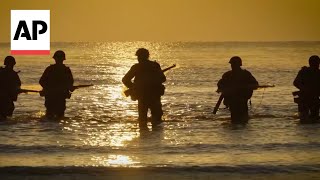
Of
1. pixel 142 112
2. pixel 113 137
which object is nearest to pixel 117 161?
pixel 113 137

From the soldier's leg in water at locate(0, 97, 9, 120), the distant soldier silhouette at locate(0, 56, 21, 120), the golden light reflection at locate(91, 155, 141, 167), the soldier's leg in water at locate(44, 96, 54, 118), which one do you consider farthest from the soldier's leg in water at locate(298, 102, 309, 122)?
the soldier's leg in water at locate(0, 97, 9, 120)

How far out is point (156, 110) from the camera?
59.2 ft

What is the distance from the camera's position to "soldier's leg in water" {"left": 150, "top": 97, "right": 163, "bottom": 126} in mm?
17641

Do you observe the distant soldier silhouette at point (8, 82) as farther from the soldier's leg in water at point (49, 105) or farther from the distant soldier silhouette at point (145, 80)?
the distant soldier silhouette at point (145, 80)

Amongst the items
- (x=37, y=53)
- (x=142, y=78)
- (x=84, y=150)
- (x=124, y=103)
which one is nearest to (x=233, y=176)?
(x=84, y=150)

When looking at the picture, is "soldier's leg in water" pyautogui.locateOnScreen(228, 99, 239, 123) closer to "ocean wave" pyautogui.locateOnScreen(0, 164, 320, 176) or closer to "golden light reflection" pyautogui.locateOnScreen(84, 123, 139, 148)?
"golden light reflection" pyautogui.locateOnScreen(84, 123, 139, 148)

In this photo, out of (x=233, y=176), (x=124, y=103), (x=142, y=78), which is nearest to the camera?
(x=233, y=176)

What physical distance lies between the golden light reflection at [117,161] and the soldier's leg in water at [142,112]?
3.74m

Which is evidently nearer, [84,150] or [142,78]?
[84,150]

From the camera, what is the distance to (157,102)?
1770cm

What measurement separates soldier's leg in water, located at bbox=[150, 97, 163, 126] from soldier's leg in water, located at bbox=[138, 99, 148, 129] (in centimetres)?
17

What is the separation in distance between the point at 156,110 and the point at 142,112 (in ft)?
1.39

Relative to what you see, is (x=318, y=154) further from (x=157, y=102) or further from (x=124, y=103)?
(x=124, y=103)

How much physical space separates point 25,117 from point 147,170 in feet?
33.2
